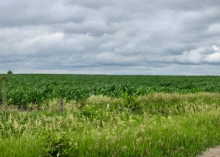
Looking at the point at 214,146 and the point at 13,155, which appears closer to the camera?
the point at 13,155

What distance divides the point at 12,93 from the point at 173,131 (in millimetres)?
15191

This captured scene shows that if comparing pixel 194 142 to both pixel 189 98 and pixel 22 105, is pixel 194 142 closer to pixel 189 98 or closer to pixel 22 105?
pixel 189 98

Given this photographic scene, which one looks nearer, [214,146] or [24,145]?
[24,145]

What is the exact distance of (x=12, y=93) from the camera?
20172mm

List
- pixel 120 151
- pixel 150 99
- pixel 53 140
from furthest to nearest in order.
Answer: pixel 150 99 < pixel 120 151 < pixel 53 140

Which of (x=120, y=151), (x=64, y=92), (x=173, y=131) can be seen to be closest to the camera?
(x=120, y=151)

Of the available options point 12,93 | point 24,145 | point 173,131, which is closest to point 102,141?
point 24,145

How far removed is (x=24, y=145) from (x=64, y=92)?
1609 cm

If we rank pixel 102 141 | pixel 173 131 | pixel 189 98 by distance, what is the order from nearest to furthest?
pixel 102 141 → pixel 173 131 → pixel 189 98

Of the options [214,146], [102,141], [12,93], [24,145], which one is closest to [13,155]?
[24,145]

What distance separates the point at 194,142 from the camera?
24.1 feet

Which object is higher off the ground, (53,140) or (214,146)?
(53,140)

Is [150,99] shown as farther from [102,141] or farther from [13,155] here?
[13,155]

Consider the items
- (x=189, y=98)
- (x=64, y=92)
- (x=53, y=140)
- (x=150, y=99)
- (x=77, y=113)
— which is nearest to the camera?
(x=53, y=140)
